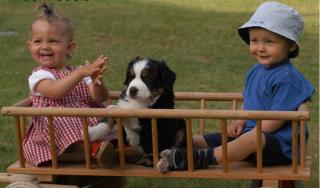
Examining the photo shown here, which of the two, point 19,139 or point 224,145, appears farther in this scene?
point 19,139

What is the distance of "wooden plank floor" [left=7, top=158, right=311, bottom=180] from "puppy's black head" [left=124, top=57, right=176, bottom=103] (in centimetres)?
38

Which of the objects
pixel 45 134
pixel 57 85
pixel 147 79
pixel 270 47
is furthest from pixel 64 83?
pixel 270 47

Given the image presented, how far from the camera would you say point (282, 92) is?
13.2ft

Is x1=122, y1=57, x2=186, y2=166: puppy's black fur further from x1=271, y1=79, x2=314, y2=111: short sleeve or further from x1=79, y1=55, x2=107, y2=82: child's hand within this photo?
x1=271, y1=79, x2=314, y2=111: short sleeve

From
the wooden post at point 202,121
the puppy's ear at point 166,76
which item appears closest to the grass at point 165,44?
the wooden post at point 202,121

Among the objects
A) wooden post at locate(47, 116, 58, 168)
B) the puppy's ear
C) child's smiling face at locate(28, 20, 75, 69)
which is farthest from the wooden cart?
child's smiling face at locate(28, 20, 75, 69)

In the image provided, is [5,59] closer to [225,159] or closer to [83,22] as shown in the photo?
[83,22]

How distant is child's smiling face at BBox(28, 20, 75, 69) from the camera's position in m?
4.39

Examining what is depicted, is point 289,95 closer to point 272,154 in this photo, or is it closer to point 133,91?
point 272,154

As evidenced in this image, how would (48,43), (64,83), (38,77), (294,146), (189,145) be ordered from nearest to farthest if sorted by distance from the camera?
1. (294,146)
2. (189,145)
3. (64,83)
4. (38,77)
5. (48,43)

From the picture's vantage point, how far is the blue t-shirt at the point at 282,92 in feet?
13.1

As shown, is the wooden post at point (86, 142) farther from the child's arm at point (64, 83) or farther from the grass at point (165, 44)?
the grass at point (165, 44)

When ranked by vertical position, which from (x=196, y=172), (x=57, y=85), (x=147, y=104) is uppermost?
(x=57, y=85)

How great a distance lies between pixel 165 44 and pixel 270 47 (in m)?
8.00
